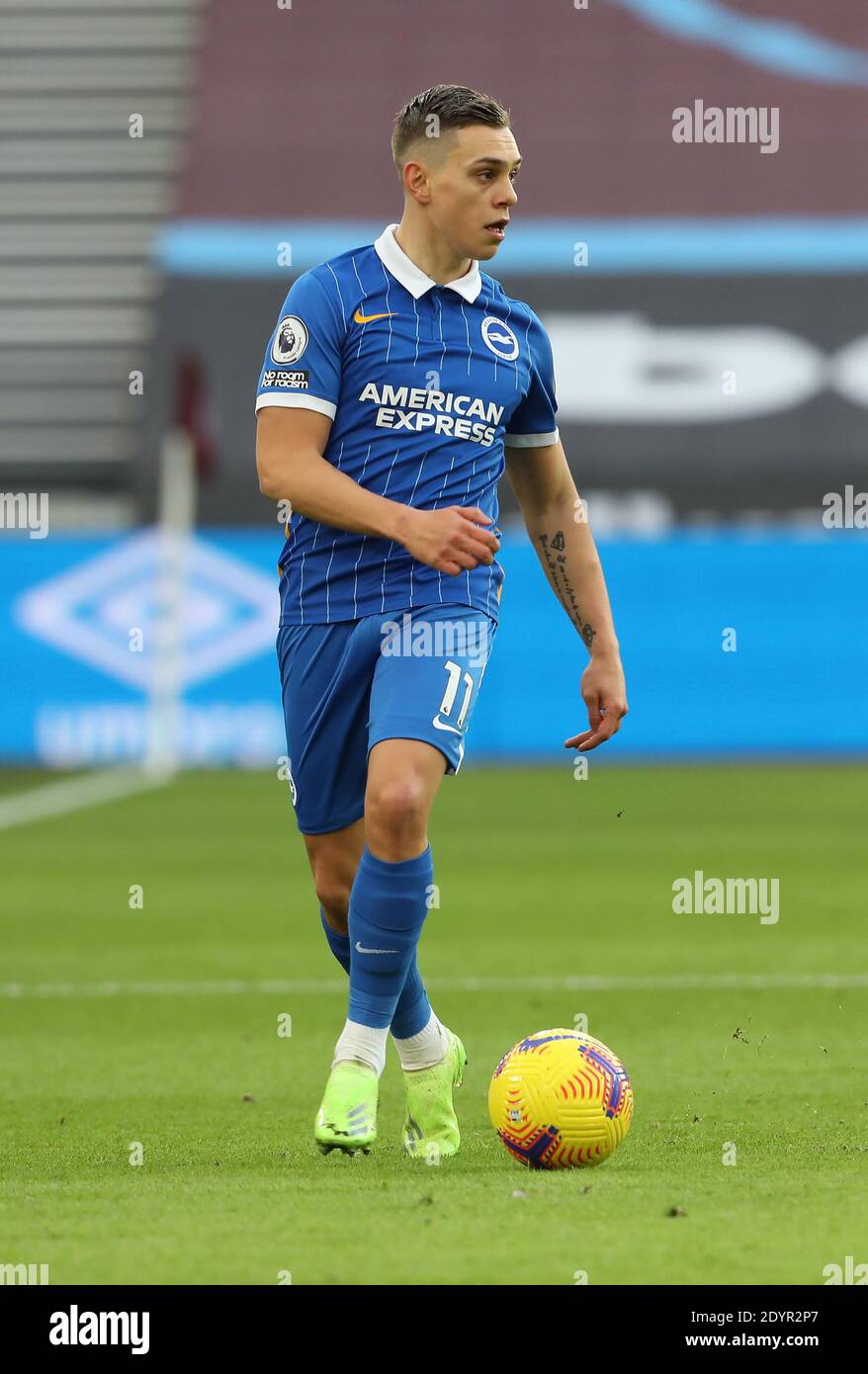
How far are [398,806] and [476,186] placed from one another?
4.56 ft

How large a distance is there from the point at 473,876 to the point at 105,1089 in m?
5.66

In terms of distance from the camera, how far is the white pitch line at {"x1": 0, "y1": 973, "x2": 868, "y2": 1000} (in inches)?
321

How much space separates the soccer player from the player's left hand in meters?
0.02

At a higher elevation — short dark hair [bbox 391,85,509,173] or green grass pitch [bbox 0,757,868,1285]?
short dark hair [bbox 391,85,509,173]

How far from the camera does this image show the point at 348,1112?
16.3ft

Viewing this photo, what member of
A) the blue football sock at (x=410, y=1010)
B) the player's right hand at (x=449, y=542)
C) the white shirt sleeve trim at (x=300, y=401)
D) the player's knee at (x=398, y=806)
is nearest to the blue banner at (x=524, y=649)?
the blue football sock at (x=410, y=1010)

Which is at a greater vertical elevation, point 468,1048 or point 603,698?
point 603,698

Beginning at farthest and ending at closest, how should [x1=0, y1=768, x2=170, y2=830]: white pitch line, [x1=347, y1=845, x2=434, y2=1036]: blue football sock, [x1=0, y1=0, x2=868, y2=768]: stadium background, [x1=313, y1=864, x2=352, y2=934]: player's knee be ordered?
[x1=0, y1=0, x2=868, y2=768]: stadium background, [x1=0, y1=768, x2=170, y2=830]: white pitch line, [x1=313, y1=864, x2=352, y2=934]: player's knee, [x1=347, y1=845, x2=434, y2=1036]: blue football sock

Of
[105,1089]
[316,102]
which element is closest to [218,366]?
[316,102]

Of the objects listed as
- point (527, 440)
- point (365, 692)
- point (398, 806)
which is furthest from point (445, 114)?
point (398, 806)

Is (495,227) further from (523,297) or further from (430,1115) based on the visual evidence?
(523,297)

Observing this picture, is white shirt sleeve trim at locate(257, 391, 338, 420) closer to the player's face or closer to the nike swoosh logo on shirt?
the nike swoosh logo on shirt

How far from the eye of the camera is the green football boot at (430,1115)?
5.18 meters

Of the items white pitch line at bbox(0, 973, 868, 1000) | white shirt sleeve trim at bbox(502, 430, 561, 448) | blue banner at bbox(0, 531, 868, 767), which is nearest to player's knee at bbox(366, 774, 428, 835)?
white shirt sleeve trim at bbox(502, 430, 561, 448)
